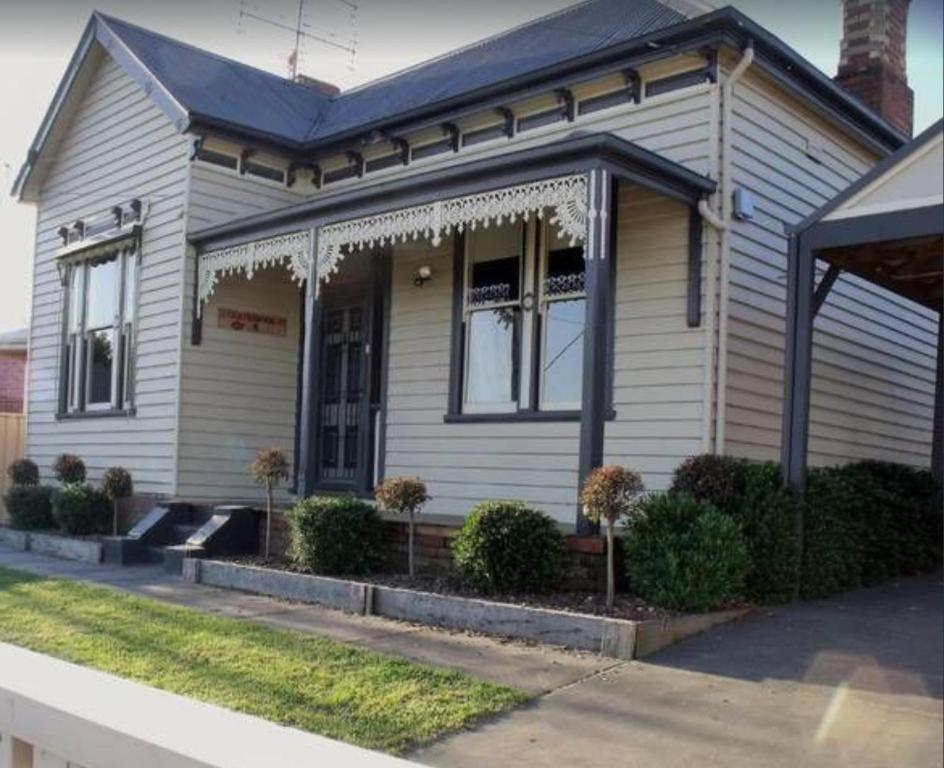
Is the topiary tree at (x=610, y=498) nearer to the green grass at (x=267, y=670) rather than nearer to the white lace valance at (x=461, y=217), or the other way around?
the green grass at (x=267, y=670)

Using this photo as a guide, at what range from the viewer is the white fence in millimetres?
2096

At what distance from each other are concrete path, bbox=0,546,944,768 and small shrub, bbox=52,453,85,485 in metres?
6.14

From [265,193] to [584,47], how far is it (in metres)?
4.68

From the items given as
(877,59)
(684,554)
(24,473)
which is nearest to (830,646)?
(684,554)

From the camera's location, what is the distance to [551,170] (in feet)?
28.1

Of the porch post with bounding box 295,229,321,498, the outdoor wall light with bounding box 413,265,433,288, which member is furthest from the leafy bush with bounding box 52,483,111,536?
the outdoor wall light with bounding box 413,265,433,288

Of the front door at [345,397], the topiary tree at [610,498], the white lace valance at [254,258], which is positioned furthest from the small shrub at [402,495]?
the front door at [345,397]

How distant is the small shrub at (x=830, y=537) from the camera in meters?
7.98

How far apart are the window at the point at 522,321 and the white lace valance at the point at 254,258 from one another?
174 cm

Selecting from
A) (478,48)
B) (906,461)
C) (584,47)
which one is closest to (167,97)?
(478,48)

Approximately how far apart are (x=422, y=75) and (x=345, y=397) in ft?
14.2

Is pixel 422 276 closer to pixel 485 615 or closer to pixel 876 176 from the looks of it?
pixel 485 615

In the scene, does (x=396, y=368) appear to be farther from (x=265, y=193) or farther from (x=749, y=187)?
(x=749, y=187)

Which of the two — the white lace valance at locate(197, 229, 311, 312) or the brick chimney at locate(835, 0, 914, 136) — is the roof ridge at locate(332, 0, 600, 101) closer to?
the brick chimney at locate(835, 0, 914, 136)
